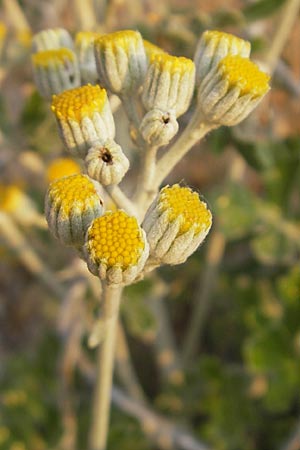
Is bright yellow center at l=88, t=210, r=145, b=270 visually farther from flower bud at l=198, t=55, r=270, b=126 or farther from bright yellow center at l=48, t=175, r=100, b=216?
flower bud at l=198, t=55, r=270, b=126

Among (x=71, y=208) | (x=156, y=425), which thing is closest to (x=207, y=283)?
(x=156, y=425)

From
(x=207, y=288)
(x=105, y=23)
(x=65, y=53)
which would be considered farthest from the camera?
(x=207, y=288)

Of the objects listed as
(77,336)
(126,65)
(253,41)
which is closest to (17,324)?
(77,336)

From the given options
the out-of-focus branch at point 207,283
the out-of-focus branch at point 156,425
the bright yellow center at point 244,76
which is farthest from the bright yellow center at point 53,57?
the out-of-focus branch at point 207,283

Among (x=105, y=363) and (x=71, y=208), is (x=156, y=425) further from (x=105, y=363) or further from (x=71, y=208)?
(x=71, y=208)

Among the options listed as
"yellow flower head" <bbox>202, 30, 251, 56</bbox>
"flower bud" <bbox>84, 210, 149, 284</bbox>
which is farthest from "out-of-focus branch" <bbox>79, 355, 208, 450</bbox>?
"yellow flower head" <bbox>202, 30, 251, 56</bbox>

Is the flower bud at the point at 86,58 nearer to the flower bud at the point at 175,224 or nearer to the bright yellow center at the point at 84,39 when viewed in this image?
the bright yellow center at the point at 84,39

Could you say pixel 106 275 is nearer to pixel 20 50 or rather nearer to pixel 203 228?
pixel 203 228
